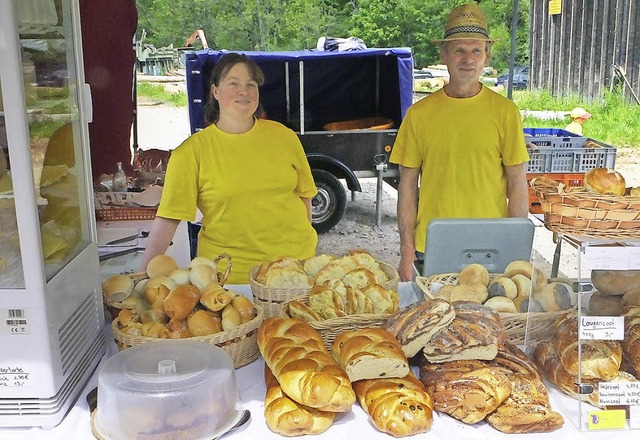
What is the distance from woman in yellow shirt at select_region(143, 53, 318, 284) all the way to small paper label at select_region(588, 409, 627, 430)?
64.7 inches

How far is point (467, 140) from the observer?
3.01 meters

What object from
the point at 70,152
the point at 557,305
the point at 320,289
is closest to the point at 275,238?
the point at 320,289

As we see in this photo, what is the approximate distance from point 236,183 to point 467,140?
1153 mm

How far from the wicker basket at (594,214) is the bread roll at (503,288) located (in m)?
0.37

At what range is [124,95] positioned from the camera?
4566mm

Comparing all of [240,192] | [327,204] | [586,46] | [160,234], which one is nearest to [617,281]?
[240,192]

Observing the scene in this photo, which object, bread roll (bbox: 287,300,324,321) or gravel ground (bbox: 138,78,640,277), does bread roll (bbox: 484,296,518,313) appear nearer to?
bread roll (bbox: 287,300,324,321)

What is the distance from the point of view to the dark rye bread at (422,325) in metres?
1.51

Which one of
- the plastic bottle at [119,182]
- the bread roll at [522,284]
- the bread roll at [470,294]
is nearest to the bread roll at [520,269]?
the bread roll at [522,284]

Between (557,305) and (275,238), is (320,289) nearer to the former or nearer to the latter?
(557,305)

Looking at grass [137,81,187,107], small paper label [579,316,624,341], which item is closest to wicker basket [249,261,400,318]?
small paper label [579,316,624,341]

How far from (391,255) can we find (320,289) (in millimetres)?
4319

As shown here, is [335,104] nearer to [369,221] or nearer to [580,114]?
[369,221]

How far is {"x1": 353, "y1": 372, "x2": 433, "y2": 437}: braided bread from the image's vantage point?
1347 mm
